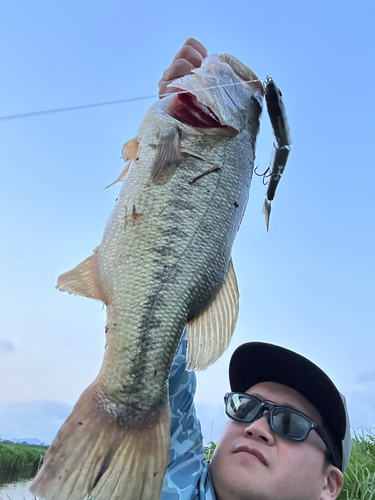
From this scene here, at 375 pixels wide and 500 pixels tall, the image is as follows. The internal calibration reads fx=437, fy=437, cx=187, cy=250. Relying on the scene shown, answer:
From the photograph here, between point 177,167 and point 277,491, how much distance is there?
1572 millimetres

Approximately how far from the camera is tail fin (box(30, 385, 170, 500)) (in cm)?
143

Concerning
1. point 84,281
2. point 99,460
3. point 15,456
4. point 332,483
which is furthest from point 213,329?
point 15,456

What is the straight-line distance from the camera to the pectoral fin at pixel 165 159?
6.73ft

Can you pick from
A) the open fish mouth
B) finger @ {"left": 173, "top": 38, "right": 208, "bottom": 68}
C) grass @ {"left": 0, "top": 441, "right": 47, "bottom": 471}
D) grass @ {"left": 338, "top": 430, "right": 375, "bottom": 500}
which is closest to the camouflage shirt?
the open fish mouth

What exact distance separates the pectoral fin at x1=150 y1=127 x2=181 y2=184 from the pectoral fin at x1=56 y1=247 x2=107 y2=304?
1.52 ft

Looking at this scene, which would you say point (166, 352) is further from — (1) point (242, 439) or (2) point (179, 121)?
(2) point (179, 121)

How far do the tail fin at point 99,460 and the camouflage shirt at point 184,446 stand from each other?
528 mm

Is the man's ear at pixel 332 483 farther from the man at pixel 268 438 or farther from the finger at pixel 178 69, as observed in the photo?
the finger at pixel 178 69

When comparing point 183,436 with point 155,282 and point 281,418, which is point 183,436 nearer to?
point 281,418

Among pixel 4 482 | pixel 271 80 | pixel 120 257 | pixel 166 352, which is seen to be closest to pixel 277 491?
pixel 166 352

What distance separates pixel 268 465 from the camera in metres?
2.07

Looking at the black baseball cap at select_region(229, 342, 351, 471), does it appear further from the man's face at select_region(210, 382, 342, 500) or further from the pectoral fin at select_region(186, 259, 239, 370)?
the pectoral fin at select_region(186, 259, 239, 370)

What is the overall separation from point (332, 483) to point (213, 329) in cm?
113

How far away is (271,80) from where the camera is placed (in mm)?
2484
